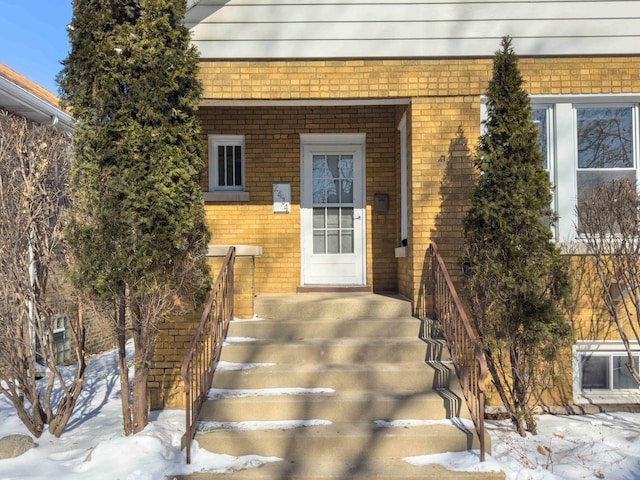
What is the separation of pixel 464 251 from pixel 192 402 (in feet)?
9.94

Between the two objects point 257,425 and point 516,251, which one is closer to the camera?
point 257,425

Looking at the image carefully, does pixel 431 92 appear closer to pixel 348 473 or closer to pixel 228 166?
pixel 228 166

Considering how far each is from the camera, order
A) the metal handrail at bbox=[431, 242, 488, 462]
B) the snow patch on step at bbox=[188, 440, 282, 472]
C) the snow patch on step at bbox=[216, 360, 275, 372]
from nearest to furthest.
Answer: the snow patch on step at bbox=[188, 440, 282, 472]
the metal handrail at bbox=[431, 242, 488, 462]
the snow patch on step at bbox=[216, 360, 275, 372]

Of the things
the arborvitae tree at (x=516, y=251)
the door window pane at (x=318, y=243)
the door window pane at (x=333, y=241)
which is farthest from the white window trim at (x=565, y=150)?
the door window pane at (x=318, y=243)

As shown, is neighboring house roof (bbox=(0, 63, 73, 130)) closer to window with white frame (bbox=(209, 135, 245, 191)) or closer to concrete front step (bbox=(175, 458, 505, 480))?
window with white frame (bbox=(209, 135, 245, 191))

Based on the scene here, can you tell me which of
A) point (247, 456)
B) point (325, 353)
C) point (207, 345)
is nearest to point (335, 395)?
point (325, 353)

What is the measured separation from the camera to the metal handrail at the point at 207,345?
3980mm

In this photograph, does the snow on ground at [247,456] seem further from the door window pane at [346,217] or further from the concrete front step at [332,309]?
the door window pane at [346,217]

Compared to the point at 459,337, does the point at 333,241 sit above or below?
above

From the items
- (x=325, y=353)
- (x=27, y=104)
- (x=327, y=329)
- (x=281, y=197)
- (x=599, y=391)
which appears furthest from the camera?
(x=27, y=104)

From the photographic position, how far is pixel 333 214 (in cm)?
719

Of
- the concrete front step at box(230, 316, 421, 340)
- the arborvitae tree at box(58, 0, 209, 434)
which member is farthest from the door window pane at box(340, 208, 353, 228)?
the arborvitae tree at box(58, 0, 209, 434)

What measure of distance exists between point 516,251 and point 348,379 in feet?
6.68

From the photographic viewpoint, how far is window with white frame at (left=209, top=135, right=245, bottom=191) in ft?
23.3
